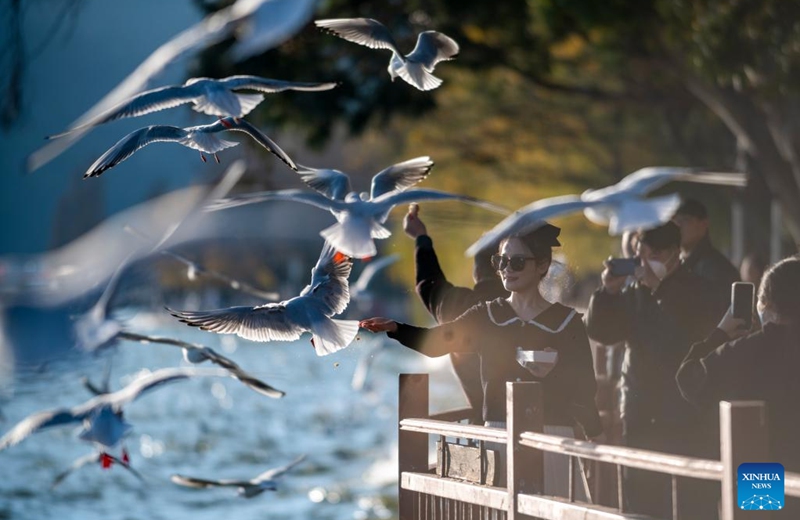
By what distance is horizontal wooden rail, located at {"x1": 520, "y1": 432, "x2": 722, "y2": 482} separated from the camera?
4.60m

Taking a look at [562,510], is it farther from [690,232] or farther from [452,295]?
[690,232]

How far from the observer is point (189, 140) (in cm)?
604

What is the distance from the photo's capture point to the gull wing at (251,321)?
5422 millimetres

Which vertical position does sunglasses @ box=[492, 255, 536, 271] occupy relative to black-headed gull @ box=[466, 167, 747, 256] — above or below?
below

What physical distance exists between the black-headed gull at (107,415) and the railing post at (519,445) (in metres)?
1.80

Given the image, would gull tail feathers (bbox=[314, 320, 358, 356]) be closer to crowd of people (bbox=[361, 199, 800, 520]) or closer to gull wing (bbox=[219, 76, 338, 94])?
crowd of people (bbox=[361, 199, 800, 520])

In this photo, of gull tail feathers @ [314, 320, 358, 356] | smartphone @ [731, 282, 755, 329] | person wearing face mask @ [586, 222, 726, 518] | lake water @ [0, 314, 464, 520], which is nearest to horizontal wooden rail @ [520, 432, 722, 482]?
person wearing face mask @ [586, 222, 726, 518]

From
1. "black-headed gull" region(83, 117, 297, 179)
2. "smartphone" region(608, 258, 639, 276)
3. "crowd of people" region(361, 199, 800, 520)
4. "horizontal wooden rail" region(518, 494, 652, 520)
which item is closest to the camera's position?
"horizontal wooden rail" region(518, 494, 652, 520)

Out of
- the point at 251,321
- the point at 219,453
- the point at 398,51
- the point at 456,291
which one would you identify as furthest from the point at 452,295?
the point at 219,453

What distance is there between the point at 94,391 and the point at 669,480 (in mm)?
3922

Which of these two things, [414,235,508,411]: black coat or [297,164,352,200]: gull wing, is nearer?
[414,235,508,411]: black coat

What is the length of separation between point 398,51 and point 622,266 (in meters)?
1.52

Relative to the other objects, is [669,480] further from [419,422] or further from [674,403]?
[419,422]

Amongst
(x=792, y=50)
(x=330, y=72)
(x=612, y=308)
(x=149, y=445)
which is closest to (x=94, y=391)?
(x=612, y=308)
